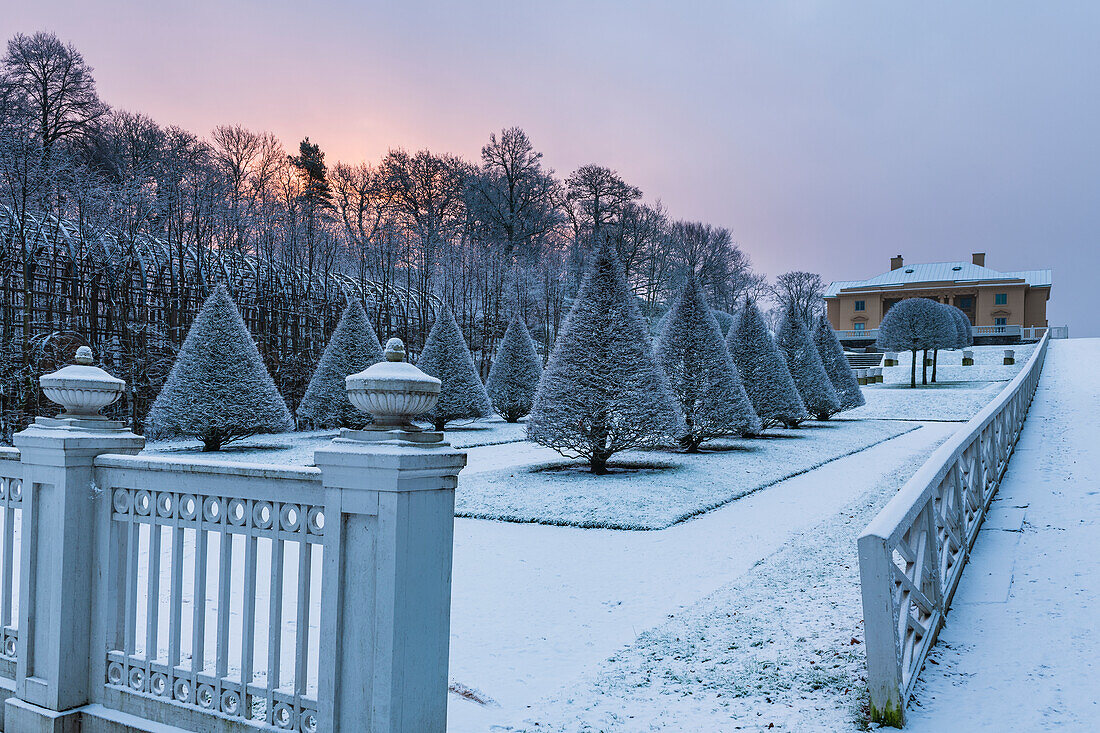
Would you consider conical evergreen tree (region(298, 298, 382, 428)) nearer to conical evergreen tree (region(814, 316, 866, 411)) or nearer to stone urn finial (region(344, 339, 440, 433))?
conical evergreen tree (region(814, 316, 866, 411))

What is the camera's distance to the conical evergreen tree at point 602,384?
1285cm

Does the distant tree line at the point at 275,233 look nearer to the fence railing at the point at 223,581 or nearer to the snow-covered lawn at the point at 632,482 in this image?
the snow-covered lawn at the point at 632,482

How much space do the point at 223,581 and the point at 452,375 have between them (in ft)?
63.7

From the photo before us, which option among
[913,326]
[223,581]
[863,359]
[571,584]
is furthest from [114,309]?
[863,359]

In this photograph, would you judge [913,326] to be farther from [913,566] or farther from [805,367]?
[913,566]

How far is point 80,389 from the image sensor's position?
3.75 metres

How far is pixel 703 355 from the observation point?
1636cm

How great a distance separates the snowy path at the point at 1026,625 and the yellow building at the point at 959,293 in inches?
2568

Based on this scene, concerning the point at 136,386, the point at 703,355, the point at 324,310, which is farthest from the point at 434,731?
the point at 324,310

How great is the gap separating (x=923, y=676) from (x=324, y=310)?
2331 centimetres

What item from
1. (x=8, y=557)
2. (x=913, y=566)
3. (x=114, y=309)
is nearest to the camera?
(x=8, y=557)

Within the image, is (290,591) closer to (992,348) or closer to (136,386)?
(136,386)

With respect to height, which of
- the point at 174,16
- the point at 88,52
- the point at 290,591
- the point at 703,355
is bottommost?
the point at 290,591

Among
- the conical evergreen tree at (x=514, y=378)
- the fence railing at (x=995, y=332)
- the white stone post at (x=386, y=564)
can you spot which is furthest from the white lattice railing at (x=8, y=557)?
the fence railing at (x=995, y=332)
